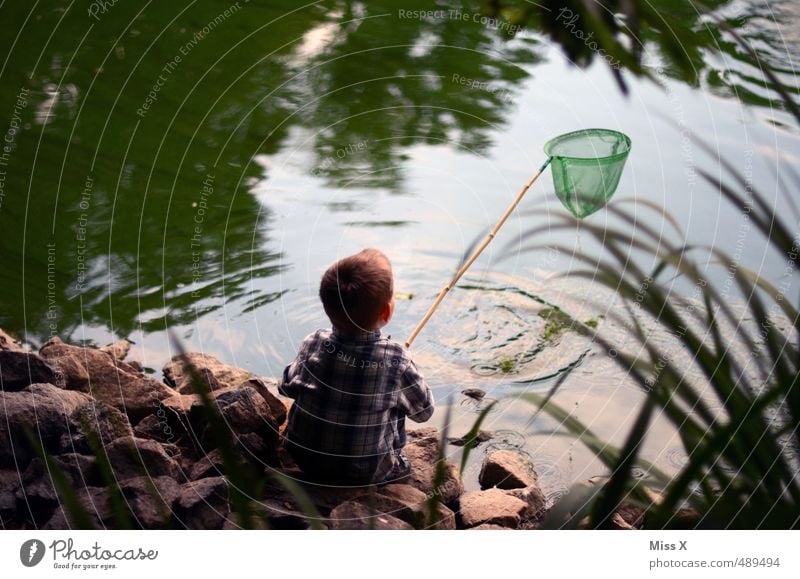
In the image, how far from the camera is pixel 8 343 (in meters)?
1.89

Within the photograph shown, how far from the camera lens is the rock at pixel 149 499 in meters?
1.49

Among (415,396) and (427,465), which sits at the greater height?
(415,396)

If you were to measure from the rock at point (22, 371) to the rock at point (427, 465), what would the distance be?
0.70m

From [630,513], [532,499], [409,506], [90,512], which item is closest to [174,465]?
[90,512]

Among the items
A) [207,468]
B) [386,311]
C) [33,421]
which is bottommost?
[207,468]

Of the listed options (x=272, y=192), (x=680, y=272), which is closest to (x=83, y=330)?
(x=272, y=192)

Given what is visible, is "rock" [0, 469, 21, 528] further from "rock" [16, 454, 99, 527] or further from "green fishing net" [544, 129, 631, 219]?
"green fishing net" [544, 129, 631, 219]

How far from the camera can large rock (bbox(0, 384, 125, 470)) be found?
1.55 meters

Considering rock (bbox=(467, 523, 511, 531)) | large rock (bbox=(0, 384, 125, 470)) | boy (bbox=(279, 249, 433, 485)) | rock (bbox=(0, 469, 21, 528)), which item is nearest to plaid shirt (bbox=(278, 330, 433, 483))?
boy (bbox=(279, 249, 433, 485))

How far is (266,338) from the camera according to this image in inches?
82.0

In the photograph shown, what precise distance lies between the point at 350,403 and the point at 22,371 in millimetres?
600

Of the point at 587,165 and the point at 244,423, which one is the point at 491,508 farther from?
the point at 587,165

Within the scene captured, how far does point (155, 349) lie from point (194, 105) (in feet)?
2.79
